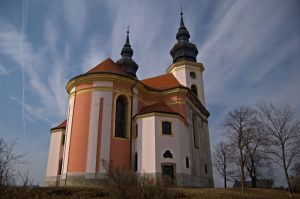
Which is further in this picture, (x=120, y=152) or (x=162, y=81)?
(x=162, y=81)

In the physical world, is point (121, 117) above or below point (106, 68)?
below

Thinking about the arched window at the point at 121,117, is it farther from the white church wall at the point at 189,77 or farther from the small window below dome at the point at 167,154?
the white church wall at the point at 189,77

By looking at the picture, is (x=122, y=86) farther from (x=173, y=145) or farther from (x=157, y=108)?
(x=173, y=145)

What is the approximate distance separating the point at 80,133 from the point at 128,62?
19.5 meters

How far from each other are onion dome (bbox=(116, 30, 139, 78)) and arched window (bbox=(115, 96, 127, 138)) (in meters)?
13.7

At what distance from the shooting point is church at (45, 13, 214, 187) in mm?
21723

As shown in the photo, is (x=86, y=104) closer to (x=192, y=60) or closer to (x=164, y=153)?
(x=164, y=153)

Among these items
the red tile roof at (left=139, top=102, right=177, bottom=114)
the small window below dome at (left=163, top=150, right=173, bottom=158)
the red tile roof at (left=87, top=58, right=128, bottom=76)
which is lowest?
the small window below dome at (left=163, top=150, right=173, bottom=158)

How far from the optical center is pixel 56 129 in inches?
1090

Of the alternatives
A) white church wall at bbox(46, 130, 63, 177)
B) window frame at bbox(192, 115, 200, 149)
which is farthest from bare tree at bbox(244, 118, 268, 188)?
white church wall at bbox(46, 130, 63, 177)

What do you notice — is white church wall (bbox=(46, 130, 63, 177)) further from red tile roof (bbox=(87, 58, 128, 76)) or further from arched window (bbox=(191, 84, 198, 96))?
arched window (bbox=(191, 84, 198, 96))

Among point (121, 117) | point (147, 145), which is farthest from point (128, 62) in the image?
point (147, 145)

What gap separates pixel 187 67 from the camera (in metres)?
33.9

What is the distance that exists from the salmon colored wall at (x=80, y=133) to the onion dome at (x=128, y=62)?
15222 millimetres
